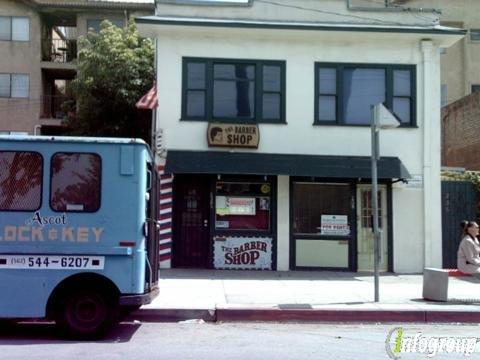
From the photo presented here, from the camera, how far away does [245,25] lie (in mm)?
15055

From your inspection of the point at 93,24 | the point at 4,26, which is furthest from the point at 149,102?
the point at 4,26

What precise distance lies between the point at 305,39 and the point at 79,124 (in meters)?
9.24

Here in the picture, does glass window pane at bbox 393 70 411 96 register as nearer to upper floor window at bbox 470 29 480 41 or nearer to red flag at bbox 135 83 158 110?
red flag at bbox 135 83 158 110

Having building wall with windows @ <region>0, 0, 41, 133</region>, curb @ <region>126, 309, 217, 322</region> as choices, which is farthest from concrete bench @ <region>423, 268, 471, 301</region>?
building wall with windows @ <region>0, 0, 41, 133</region>

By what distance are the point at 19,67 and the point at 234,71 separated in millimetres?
20187

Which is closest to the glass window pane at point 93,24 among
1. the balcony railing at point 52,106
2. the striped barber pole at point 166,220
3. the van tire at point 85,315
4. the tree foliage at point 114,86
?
the balcony railing at point 52,106

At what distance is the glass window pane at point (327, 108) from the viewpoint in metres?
15.6

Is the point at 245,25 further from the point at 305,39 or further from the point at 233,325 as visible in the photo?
the point at 233,325

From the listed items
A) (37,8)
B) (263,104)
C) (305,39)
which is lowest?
(263,104)

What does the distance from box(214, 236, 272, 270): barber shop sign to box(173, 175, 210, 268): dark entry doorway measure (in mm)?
320

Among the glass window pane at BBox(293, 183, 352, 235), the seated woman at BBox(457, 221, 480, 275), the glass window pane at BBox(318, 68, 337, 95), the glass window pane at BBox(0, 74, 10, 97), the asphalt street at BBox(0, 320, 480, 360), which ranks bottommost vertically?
the asphalt street at BBox(0, 320, 480, 360)

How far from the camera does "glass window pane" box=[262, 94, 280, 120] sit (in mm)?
15461

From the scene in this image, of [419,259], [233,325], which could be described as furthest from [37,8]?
[233,325]

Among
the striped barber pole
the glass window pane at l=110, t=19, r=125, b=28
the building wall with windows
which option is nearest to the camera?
the striped barber pole
